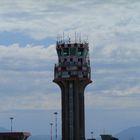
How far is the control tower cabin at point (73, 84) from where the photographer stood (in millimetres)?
182625

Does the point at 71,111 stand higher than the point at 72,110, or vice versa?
the point at 72,110

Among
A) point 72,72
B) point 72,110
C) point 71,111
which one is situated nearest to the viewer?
point 71,111

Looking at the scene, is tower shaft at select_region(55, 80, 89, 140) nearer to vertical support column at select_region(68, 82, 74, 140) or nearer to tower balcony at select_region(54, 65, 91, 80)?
vertical support column at select_region(68, 82, 74, 140)

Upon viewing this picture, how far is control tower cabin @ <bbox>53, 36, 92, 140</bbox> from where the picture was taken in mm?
182625

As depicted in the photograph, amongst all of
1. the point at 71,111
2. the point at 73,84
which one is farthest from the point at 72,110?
the point at 73,84

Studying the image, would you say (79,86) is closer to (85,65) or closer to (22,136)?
(85,65)

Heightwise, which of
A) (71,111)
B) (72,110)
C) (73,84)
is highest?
(73,84)

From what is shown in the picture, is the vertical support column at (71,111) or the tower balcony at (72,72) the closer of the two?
the vertical support column at (71,111)

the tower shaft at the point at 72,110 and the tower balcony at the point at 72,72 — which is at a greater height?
the tower balcony at the point at 72,72

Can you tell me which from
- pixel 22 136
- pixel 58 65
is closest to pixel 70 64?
pixel 58 65

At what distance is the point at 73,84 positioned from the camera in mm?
183375

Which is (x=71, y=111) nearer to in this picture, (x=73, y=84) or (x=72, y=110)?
(x=72, y=110)

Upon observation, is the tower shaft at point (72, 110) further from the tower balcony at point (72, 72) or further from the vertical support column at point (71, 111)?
the tower balcony at point (72, 72)

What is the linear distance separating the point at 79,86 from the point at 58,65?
969cm
